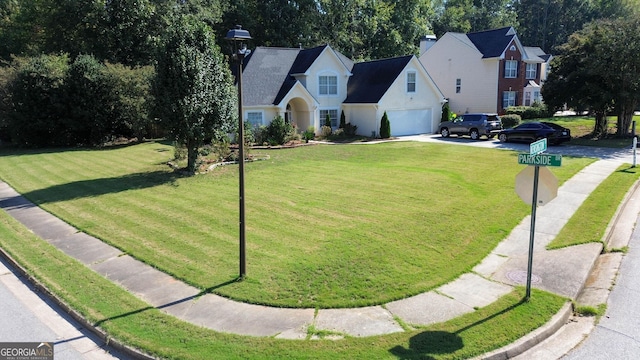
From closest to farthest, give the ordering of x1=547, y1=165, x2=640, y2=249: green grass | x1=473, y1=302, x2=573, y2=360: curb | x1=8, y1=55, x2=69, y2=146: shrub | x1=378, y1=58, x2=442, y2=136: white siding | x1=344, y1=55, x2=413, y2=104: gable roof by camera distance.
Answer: x1=473, y1=302, x2=573, y2=360: curb < x1=547, y1=165, x2=640, y2=249: green grass < x1=8, y1=55, x2=69, y2=146: shrub < x1=344, y1=55, x2=413, y2=104: gable roof < x1=378, y1=58, x2=442, y2=136: white siding

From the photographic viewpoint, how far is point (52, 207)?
43.1ft

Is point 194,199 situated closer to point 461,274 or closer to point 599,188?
point 461,274

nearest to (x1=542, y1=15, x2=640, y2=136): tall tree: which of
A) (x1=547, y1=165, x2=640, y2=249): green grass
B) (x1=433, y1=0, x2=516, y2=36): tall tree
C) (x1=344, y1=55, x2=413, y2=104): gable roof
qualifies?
(x1=547, y1=165, x2=640, y2=249): green grass

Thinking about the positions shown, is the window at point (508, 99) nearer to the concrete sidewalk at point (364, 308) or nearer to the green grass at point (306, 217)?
the green grass at point (306, 217)

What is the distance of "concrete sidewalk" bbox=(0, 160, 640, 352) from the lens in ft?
20.9

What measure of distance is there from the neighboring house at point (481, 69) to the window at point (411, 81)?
38.4 feet

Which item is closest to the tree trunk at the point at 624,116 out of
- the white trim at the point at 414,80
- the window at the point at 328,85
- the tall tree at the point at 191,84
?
the white trim at the point at 414,80

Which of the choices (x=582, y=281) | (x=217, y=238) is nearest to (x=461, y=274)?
(x=582, y=281)

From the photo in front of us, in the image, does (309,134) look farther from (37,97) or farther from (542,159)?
(542,159)

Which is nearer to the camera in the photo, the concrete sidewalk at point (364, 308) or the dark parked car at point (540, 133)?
the concrete sidewalk at point (364, 308)

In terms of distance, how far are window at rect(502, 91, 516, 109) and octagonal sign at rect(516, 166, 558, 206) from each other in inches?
1494

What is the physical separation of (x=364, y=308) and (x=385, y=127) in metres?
25.0

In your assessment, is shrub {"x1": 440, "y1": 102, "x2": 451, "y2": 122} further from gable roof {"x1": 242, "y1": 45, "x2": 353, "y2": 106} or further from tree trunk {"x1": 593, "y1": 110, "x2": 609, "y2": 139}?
gable roof {"x1": 242, "y1": 45, "x2": 353, "y2": 106}

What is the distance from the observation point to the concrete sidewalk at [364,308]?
20.9 feet
